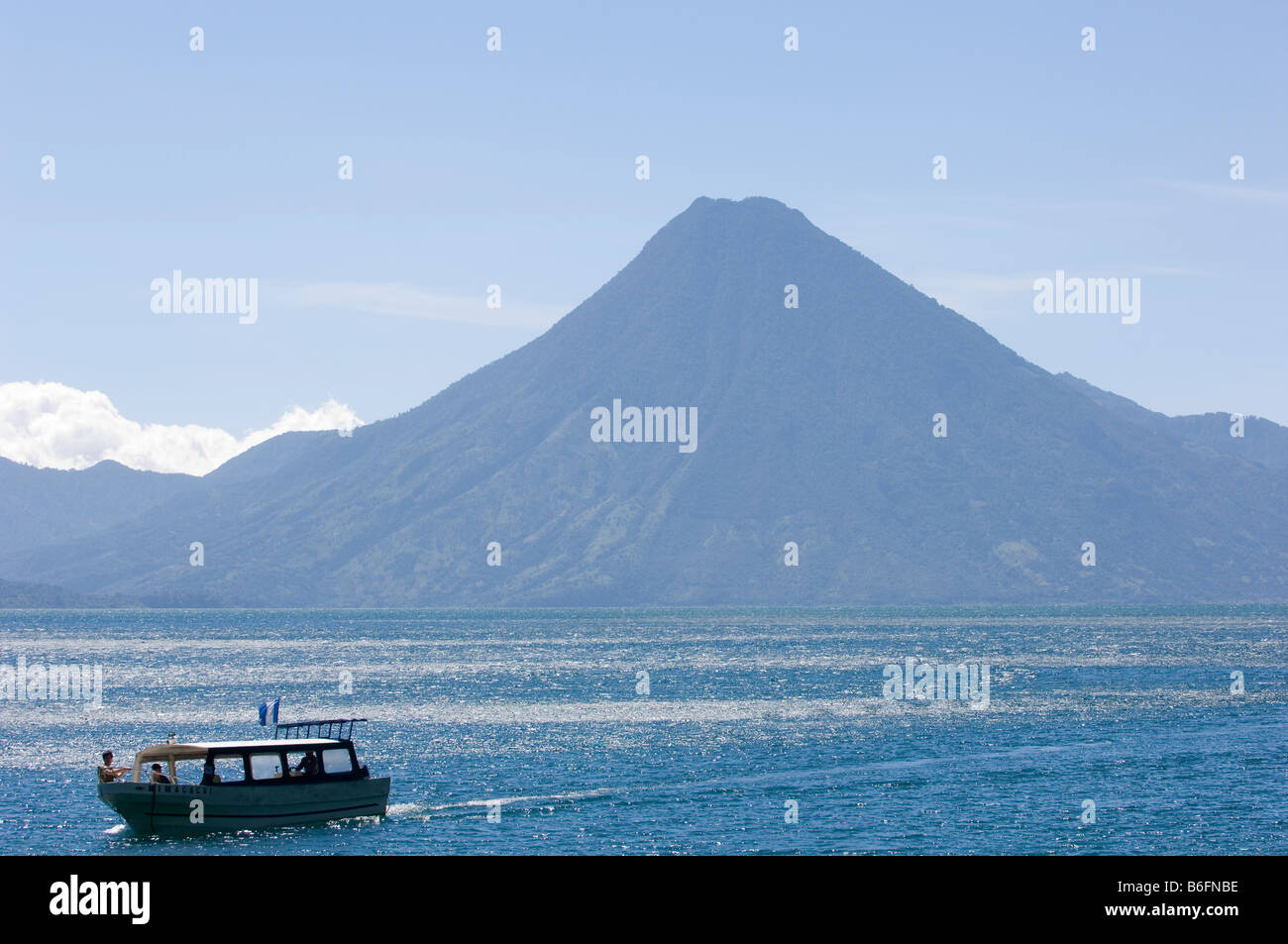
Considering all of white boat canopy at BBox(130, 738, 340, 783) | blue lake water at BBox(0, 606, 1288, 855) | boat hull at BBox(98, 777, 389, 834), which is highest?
white boat canopy at BBox(130, 738, 340, 783)

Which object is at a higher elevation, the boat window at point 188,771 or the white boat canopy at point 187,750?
the white boat canopy at point 187,750

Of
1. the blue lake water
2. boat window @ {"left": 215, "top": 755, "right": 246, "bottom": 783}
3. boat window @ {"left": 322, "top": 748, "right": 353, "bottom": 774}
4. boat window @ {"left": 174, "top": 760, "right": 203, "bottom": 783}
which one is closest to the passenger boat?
boat window @ {"left": 322, "top": 748, "right": 353, "bottom": 774}

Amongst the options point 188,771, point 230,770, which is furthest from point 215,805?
point 188,771

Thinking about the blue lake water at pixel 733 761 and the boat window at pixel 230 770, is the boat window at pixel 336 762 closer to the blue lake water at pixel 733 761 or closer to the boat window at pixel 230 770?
the blue lake water at pixel 733 761

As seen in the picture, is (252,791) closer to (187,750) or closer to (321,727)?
(187,750)

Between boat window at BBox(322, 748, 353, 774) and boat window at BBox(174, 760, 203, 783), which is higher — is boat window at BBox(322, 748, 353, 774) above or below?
above

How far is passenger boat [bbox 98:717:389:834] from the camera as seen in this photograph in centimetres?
5512

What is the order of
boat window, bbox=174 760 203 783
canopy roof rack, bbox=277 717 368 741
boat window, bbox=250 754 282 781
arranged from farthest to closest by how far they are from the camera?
boat window, bbox=174 760 203 783 → canopy roof rack, bbox=277 717 368 741 → boat window, bbox=250 754 282 781

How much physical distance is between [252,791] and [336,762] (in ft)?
11.6

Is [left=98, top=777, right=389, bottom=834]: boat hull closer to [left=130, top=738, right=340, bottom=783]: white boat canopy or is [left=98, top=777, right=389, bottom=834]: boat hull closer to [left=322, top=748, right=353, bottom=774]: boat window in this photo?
[left=322, top=748, right=353, bottom=774]: boat window

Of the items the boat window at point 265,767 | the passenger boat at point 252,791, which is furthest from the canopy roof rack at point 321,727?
the boat window at point 265,767

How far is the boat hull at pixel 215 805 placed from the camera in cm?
5509

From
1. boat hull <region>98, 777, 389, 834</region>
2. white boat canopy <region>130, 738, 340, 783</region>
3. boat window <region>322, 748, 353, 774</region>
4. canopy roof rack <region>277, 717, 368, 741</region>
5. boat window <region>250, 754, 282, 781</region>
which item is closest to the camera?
boat hull <region>98, 777, 389, 834</region>
